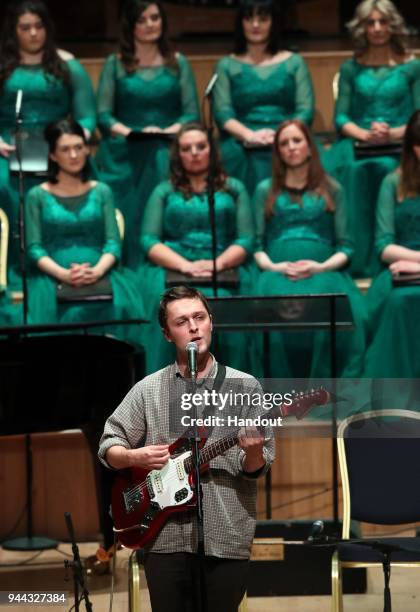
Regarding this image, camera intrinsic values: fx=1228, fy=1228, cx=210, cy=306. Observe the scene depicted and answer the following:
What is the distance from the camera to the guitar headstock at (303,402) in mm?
2814

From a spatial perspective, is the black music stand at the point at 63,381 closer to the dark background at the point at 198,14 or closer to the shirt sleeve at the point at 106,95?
the shirt sleeve at the point at 106,95

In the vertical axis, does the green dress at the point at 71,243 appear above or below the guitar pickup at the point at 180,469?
above

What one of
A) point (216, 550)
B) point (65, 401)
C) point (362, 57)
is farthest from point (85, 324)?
point (362, 57)

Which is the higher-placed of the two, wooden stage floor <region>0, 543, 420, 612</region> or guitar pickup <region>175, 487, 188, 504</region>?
guitar pickup <region>175, 487, 188, 504</region>

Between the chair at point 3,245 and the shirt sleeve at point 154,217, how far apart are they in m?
0.59

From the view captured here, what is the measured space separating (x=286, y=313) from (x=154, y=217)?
1.18m

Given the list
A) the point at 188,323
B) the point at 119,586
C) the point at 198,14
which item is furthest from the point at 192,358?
the point at 198,14

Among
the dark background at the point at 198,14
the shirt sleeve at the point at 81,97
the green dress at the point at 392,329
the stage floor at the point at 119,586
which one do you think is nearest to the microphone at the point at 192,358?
the stage floor at the point at 119,586

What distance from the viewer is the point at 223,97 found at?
5879mm

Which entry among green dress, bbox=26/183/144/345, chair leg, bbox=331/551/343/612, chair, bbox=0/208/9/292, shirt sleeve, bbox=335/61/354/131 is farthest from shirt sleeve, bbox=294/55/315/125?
chair leg, bbox=331/551/343/612

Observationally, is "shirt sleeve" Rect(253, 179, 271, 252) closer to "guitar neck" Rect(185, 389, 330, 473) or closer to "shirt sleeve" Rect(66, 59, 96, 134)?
"shirt sleeve" Rect(66, 59, 96, 134)

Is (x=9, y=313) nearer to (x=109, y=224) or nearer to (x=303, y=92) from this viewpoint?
(x=109, y=224)

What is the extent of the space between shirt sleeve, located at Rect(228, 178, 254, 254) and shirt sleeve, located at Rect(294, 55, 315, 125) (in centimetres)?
61

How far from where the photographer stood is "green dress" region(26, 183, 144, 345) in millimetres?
5145
